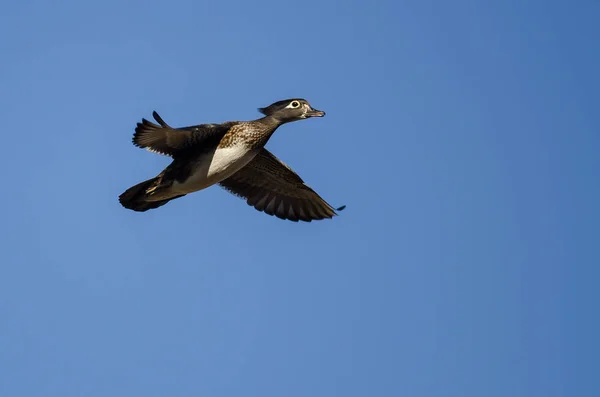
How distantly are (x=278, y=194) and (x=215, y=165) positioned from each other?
324 cm

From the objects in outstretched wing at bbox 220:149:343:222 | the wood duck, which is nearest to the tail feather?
the wood duck

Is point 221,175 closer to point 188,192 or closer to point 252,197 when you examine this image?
point 188,192

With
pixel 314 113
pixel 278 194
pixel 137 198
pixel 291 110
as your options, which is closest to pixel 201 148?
pixel 137 198

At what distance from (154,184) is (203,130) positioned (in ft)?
4.18

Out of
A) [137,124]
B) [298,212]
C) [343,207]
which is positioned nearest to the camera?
[137,124]

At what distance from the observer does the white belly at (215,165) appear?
691 inches

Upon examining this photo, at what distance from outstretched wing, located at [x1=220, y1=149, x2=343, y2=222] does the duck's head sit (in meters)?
2.08

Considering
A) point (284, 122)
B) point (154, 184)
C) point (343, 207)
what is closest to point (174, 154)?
point (154, 184)

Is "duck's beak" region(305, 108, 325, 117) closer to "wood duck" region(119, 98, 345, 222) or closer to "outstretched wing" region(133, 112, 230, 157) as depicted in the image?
"wood duck" region(119, 98, 345, 222)

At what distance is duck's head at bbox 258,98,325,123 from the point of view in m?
18.1

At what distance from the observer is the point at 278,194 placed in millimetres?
20625

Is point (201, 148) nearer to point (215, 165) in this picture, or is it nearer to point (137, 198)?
point (215, 165)

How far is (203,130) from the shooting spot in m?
17.5

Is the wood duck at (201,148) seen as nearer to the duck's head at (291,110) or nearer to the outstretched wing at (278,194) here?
the duck's head at (291,110)
